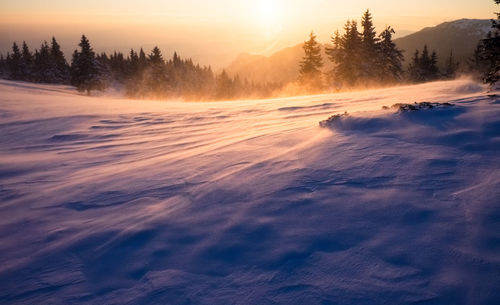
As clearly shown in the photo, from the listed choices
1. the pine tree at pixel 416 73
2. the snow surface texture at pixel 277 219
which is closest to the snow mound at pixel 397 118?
the snow surface texture at pixel 277 219

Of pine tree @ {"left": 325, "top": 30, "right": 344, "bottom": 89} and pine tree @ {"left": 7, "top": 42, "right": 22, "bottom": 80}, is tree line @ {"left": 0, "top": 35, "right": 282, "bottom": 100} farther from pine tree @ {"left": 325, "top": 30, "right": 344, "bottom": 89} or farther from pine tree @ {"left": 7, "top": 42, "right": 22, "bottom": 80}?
pine tree @ {"left": 325, "top": 30, "right": 344, "bottom": 89}

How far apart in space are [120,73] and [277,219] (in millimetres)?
80603

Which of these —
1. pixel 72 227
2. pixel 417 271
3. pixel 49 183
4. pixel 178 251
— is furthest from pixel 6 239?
pixel 417 271

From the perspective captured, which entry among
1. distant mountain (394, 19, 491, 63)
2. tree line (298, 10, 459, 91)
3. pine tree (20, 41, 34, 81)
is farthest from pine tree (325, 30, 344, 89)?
distant mountain (394, 19, 491, 63)

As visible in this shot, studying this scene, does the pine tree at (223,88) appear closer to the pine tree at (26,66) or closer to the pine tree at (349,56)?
the pine tree at (349,56)

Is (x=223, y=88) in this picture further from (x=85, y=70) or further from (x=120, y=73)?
(x=120, y=73)

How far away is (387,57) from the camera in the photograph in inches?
1271

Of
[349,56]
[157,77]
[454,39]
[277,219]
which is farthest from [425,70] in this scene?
[454,39]

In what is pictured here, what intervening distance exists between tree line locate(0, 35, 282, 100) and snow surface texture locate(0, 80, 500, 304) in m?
47.2

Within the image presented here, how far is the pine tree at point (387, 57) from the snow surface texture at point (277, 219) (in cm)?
2972

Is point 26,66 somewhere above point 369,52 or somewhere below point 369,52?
above

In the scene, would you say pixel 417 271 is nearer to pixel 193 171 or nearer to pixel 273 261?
pixel 273 261

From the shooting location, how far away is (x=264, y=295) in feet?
6.62

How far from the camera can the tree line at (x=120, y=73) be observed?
4609 centimetres
